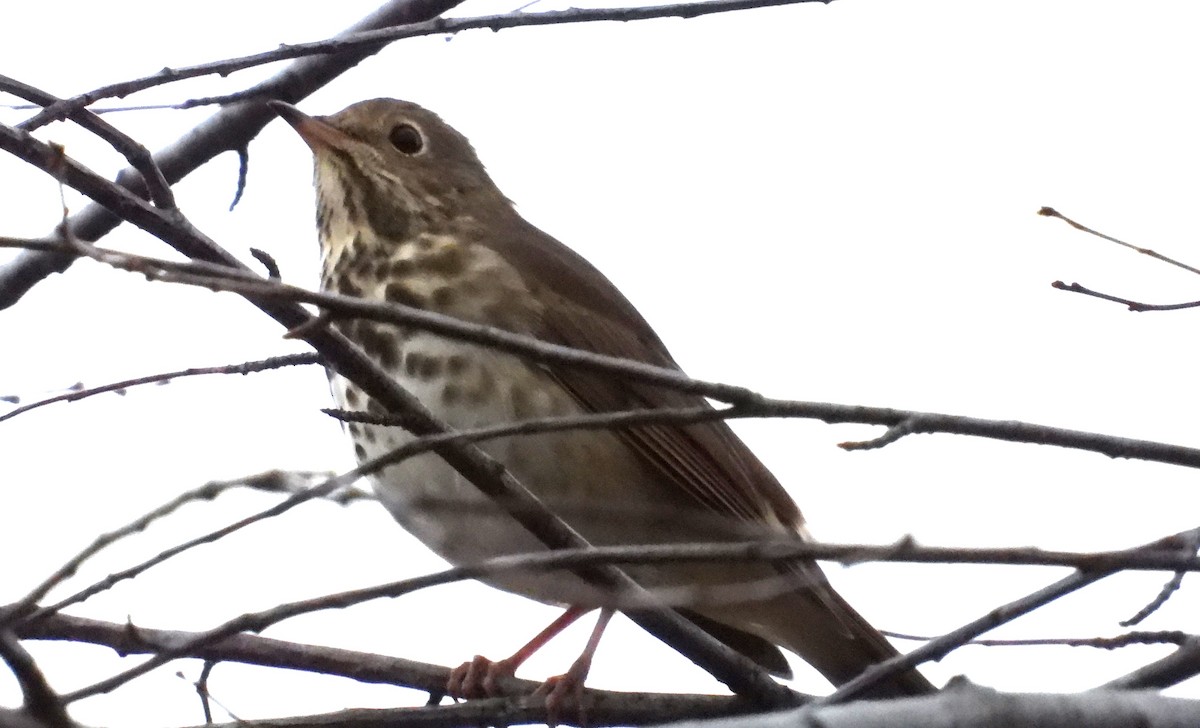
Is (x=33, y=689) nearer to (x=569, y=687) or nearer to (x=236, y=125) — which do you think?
(x=569, y=687)

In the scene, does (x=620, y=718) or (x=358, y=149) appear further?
(x=358, y=149)

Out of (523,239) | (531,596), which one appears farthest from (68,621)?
(523,239)

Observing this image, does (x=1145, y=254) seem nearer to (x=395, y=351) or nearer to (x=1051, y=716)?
(x=1051, y=716)

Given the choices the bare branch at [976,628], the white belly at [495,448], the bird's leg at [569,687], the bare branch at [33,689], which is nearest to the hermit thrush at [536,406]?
the white belly at [495,448]

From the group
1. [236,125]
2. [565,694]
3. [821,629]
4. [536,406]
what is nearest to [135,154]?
[236,125]

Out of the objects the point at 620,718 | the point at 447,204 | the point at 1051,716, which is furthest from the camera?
the point at 447,204

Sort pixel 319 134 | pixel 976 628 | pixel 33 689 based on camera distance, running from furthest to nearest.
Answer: pixel 319 134 < pixel 976 628 < pixel 33 689
